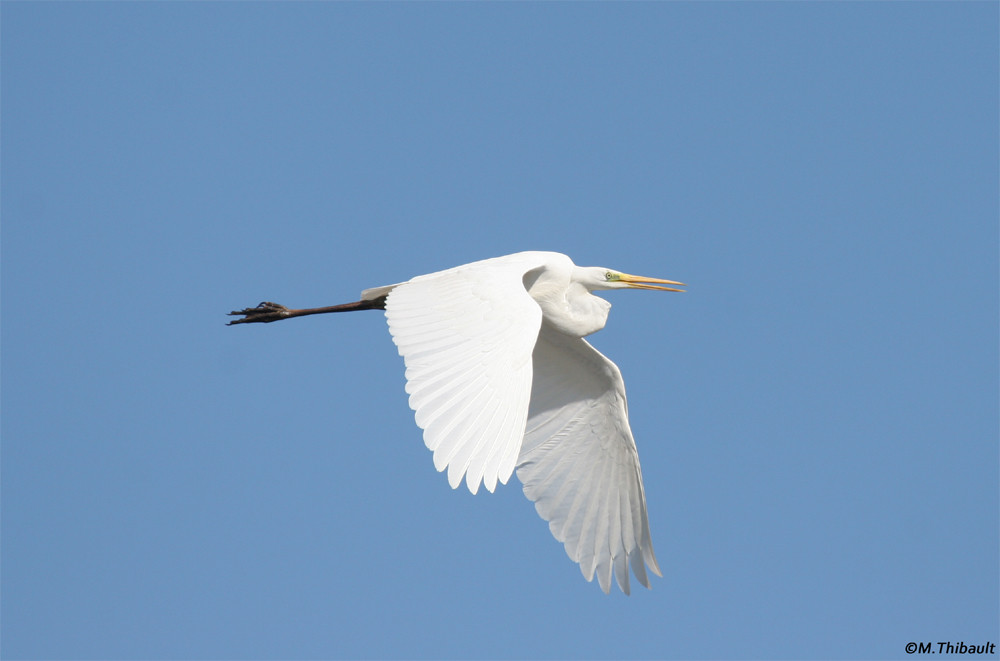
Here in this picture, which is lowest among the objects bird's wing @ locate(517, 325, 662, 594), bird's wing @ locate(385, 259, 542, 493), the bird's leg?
bird's wing @ locate(517, 325, 662, 594)

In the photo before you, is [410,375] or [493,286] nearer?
[410,375]

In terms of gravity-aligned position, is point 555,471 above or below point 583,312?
below

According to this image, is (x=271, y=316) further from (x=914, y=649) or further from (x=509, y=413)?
(x=914, y=649)

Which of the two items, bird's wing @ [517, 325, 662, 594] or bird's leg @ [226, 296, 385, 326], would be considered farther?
bird's leg @ [226, 296, 385, 326]

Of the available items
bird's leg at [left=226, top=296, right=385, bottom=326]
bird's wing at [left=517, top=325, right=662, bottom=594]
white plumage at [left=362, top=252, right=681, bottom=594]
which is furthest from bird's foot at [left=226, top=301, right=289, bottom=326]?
bird's wing at [left=517, top=325, right=662, bottom=594]

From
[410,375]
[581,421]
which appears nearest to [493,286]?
[410,375]

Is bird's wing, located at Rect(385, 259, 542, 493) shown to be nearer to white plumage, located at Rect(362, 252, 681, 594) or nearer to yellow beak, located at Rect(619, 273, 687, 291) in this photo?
white plumage, located at Rect(362, 252, 681, 594)

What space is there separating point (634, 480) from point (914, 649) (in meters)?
2.58

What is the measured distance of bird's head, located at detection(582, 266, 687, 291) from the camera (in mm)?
9648

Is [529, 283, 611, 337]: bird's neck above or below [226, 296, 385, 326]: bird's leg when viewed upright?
below

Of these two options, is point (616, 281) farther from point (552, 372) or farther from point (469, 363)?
point (469, 363)

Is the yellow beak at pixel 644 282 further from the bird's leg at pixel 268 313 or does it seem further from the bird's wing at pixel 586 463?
the bird's leg at pixel 268 313

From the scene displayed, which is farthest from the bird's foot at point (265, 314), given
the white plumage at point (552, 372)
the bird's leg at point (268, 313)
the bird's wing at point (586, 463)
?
the bird's wing at point (586, 463)

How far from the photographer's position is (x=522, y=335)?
696 centimetres
